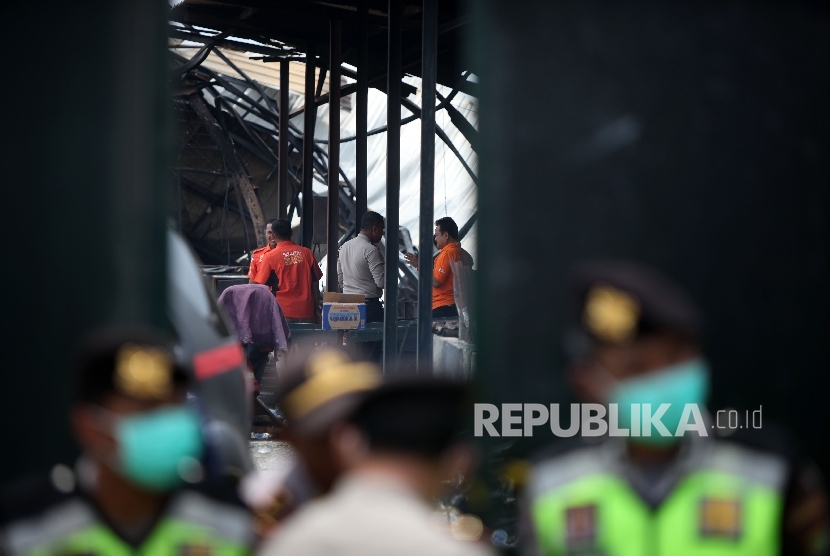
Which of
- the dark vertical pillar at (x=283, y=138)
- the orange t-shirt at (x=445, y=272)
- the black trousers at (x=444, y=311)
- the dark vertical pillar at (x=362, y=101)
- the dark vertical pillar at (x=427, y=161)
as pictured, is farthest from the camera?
the dark vertical pillar at (x=283, y=138)

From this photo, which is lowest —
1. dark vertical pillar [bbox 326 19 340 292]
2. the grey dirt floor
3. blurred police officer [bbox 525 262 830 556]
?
the grey dirt floor

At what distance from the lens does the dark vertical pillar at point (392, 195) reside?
8.55 meters

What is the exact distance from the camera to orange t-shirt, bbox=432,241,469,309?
9508mm

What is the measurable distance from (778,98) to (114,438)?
2759 millimetres

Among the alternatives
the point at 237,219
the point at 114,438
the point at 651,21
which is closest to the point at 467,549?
the point at 114,438

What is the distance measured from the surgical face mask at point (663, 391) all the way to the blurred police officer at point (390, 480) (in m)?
0.53

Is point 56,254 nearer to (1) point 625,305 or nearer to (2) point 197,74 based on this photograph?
(1) point 625,305

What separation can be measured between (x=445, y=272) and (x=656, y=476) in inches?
278

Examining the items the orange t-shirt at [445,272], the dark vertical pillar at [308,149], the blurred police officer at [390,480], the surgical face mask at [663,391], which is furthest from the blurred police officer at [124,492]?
the dark vertical pillar at [308,149]

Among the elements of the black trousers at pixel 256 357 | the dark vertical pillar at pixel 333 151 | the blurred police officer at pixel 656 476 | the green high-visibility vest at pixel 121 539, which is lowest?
the black trousers at pixel 256 357

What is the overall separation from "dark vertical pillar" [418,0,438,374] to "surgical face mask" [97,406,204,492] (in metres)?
4.44

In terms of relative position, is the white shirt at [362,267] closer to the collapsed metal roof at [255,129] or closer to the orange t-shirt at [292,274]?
the orange t-shirt at [292,274]

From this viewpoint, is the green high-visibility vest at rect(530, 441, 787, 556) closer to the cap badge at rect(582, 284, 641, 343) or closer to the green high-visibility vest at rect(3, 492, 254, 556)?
Result: the cap badge at rect(582, 284, 641, 343)

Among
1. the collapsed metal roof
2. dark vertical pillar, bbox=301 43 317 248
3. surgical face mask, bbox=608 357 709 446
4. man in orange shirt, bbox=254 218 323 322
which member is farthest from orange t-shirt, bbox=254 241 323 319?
surgical face mask, bbox=608 357 709 446
